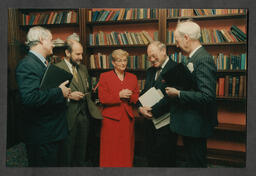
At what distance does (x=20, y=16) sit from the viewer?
2.49 meters

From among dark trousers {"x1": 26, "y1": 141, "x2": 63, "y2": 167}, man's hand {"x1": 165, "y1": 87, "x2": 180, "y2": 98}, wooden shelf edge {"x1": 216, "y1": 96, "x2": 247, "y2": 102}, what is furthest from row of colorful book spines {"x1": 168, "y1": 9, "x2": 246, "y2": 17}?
dark trousers {"x1": 26, "y1": 141, "x2": 63, "y2": 167}

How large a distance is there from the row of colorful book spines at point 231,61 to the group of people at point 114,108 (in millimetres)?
264

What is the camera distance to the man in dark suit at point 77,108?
238cm

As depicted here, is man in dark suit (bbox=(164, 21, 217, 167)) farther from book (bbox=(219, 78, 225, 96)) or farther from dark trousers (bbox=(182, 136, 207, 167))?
book (bbox=(219, 78, 225, 96))

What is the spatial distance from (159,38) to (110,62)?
0.66 metres

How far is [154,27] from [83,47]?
89 centimetres

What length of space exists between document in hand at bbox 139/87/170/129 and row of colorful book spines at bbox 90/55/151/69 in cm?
31

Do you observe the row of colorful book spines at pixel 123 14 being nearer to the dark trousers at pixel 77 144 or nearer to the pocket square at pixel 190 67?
the pocket square at pixel 190 67

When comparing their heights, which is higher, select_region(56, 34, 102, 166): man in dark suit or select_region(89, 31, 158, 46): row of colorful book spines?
select_region(89, 31, 158, 46): row of colorful book spines

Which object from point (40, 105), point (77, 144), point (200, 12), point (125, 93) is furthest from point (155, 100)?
point (40, 105)

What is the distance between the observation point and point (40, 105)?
2.23m

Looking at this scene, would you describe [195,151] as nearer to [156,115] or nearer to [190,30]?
[156,115]

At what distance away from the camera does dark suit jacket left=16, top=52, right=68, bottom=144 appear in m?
2.13

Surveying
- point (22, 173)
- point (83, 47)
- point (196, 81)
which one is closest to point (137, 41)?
point (83, 47)
